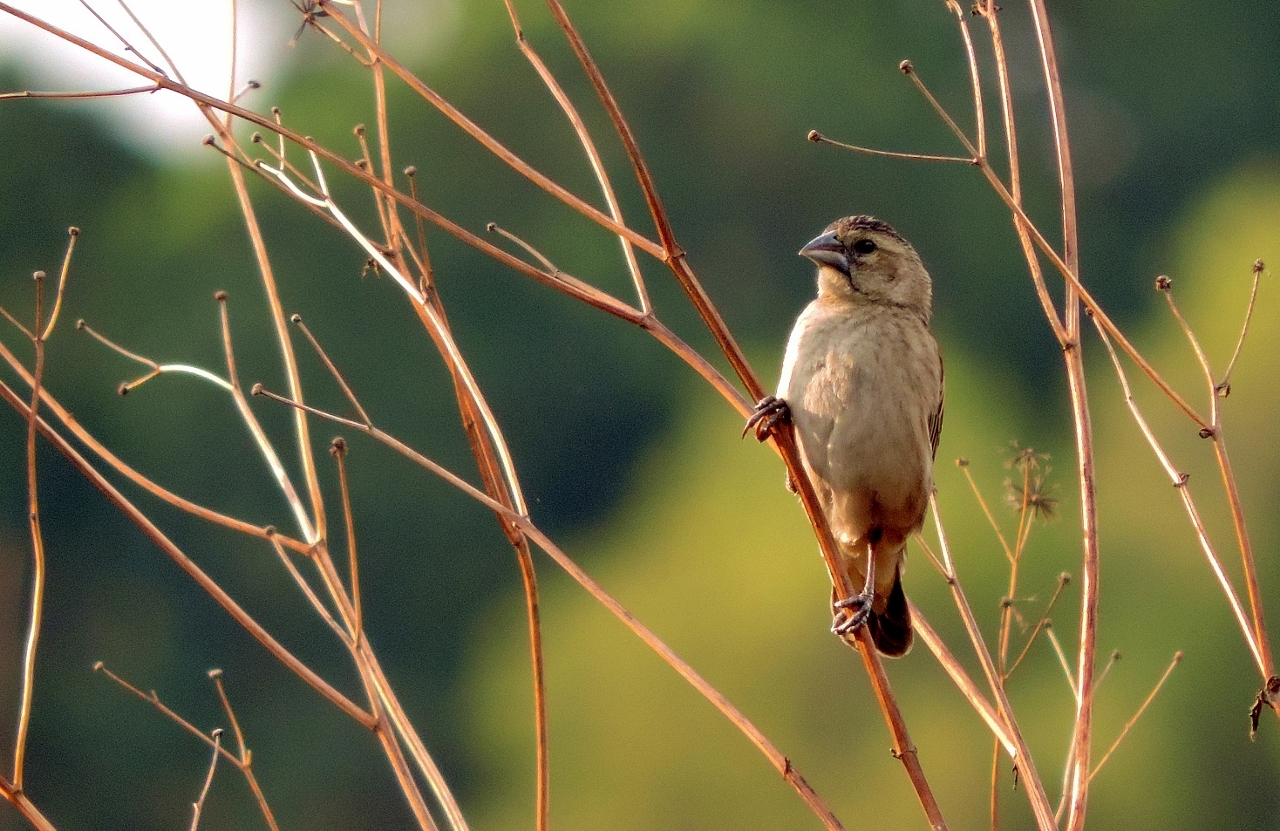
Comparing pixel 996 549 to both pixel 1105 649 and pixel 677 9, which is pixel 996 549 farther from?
pixel 677 9

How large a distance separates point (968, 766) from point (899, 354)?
798 inches

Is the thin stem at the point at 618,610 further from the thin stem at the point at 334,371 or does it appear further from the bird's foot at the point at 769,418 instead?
the bird's foot at the point at 769,418

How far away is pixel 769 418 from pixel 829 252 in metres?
1.17

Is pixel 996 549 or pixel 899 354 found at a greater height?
pixel 899 354

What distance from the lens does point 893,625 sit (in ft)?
17.0

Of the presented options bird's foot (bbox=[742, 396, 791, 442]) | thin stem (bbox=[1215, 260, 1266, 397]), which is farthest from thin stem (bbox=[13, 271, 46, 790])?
thin stem (bbox=[1215, 260, 1266, 397])

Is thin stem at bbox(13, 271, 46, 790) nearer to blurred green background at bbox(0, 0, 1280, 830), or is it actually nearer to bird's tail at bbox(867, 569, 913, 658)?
bird's tail at bbox(867, 569, 913, 658)

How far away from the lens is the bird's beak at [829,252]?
5.03 m

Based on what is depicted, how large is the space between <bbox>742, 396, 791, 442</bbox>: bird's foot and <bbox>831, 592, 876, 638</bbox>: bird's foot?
414 mm

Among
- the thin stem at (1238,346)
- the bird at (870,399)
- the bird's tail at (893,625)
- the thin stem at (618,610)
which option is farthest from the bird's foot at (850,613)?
the thin stem at (1238,346)

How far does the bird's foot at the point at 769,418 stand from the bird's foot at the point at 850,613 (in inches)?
16.3

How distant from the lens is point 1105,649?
29453 millimetres

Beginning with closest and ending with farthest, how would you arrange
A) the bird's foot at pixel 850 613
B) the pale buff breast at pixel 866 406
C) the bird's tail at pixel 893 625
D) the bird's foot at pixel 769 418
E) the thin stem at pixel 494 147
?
the thin stem at pixel 494 147, the bird's foot at pixel 850 613, the bird's foot at pixel 769 418, the pale buff breast at pixel 866 406, the bird's tail at pixel 893 625

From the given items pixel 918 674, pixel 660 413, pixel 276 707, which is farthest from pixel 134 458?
pixel 918 674
